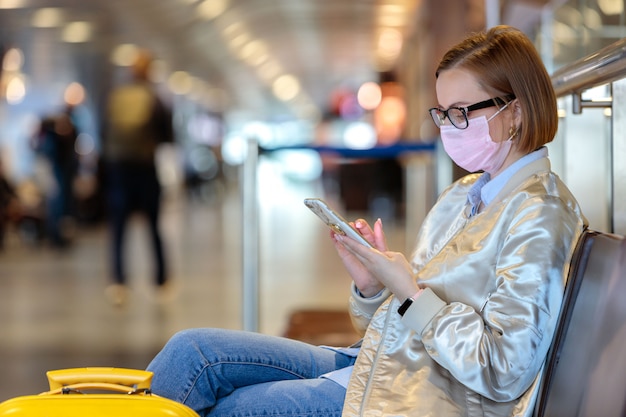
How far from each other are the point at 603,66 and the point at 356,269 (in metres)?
0.67

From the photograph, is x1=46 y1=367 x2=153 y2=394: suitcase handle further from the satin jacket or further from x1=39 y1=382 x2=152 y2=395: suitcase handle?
the satin jacket

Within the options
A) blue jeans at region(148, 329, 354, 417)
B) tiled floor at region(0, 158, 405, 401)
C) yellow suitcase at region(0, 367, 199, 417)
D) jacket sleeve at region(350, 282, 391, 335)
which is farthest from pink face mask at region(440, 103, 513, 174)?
tiled floor at region(0, 158, 405, 401)

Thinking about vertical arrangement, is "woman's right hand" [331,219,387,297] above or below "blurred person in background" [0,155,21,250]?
above

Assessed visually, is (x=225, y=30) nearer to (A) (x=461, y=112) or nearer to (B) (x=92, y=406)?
(A) (x=461, y=112)

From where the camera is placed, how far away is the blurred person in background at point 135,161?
711 cm

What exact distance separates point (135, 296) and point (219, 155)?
91.5ft


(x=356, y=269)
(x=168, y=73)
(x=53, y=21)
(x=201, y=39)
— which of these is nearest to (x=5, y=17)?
(x=53, y=21)

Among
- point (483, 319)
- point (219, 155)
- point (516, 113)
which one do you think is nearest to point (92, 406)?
point (483, 319)

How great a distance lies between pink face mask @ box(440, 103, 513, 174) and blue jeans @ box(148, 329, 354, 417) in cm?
53

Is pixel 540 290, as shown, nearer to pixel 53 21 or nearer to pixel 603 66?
pixel 603 66

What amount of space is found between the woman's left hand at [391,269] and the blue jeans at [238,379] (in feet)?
0.94

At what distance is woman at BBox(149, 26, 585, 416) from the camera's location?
1528 millimetres

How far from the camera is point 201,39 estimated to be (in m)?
27.8

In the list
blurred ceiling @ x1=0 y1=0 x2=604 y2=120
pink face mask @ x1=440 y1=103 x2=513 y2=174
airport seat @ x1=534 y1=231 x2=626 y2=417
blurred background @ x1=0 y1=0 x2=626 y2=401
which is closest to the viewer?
Answer: airport seat @ x1=534 y1=231 x2=626 y2=417
